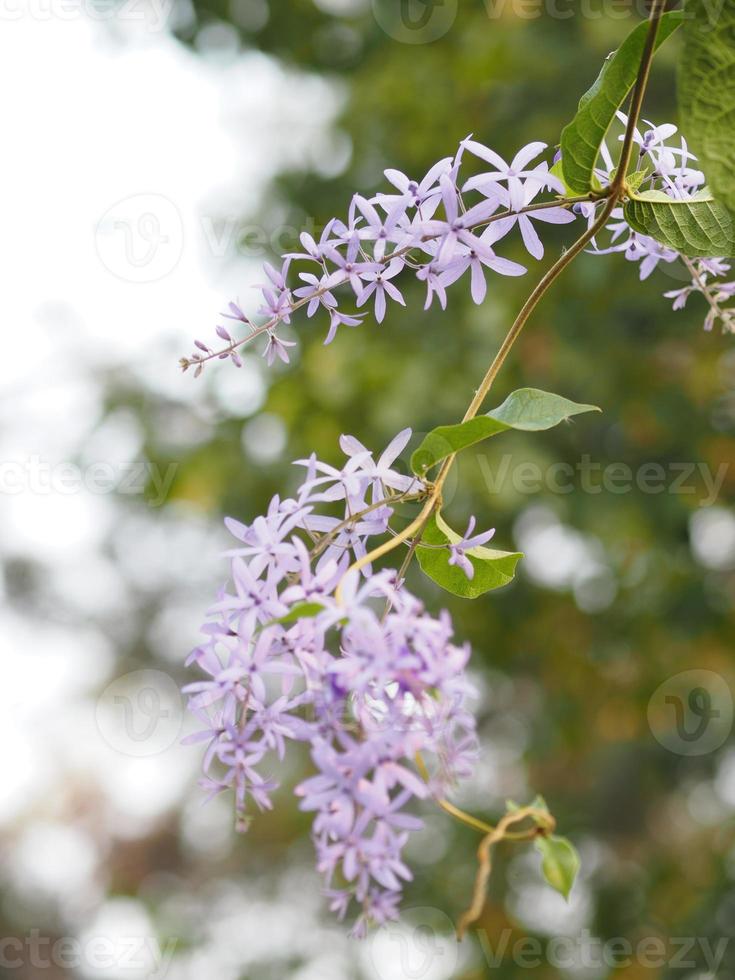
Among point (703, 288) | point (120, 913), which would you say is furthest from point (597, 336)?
point (120, 913)

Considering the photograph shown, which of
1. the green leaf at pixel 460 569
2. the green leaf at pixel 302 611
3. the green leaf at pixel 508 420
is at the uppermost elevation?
the green leaf at pixel 508 420

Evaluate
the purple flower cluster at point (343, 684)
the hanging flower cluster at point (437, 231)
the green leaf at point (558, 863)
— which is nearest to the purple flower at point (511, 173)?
the hanging flower cluster at point (437, 231)

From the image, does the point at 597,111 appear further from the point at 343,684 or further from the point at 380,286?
the point at 343,684

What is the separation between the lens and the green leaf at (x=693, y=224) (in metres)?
0.54

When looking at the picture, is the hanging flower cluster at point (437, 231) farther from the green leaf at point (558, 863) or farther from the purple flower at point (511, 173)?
the green leaf at point (558, 863)

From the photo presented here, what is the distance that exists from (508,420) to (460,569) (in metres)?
0.10

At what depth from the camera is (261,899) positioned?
3.38m

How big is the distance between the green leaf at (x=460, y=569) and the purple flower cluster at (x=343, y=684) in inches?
1.6

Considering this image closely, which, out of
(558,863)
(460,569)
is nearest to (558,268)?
(460,569)

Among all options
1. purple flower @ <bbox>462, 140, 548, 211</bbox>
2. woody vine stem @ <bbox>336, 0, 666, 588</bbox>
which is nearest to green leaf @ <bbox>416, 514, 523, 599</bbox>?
woody vine stem @ <bbox>336, 0, 666, 588</bbox>

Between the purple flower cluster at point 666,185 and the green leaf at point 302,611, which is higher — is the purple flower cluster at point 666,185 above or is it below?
above

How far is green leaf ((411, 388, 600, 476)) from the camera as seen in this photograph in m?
0.46

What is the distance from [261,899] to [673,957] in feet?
5.97

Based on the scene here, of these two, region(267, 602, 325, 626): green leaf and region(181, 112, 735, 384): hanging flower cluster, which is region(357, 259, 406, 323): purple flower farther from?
region(267, 602, 325, 626): green leaf
